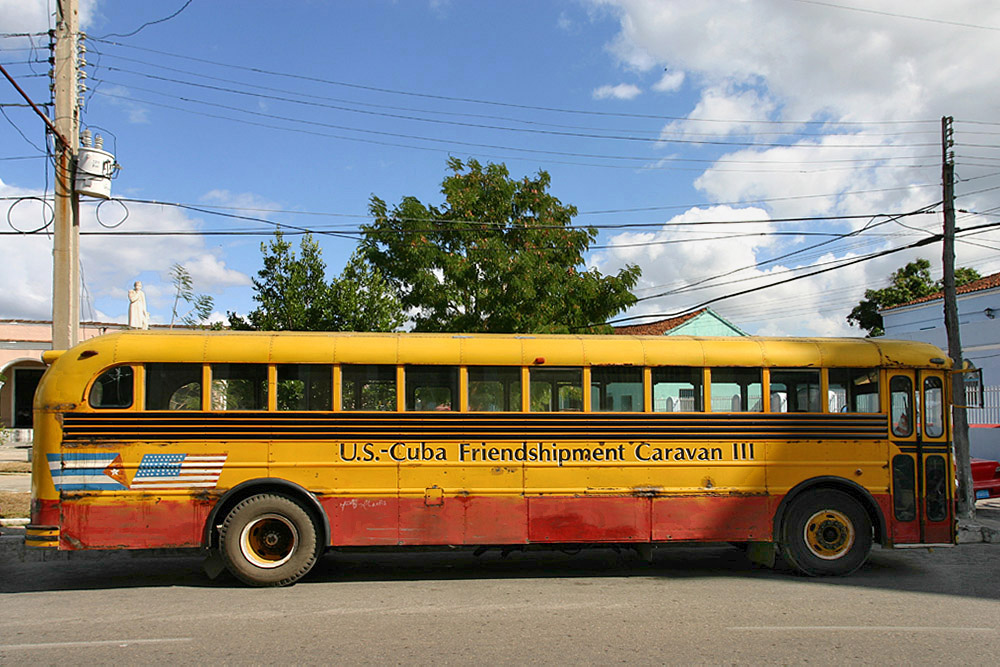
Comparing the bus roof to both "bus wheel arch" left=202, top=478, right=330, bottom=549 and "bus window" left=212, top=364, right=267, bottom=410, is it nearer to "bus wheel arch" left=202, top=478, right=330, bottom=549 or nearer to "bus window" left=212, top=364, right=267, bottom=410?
"bus window" left=212, top=364, right=267, bottom=410

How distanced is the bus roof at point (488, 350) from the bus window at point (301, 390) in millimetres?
93

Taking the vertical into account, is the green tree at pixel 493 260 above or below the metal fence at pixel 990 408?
above

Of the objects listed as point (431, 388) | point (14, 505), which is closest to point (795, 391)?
point (431, 388)

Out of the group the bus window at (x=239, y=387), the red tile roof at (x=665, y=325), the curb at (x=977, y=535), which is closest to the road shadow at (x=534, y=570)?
the curb at (x=977, y=535)

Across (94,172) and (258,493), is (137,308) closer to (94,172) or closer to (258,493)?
(94,172)

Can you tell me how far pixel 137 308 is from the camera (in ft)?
62.3

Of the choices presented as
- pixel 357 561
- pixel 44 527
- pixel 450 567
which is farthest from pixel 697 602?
pixel 44 527

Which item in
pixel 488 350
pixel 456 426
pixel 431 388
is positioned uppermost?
pixel 488 350

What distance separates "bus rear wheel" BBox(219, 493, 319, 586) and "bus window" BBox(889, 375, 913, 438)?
6.76 meters

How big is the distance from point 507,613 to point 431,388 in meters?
2.58

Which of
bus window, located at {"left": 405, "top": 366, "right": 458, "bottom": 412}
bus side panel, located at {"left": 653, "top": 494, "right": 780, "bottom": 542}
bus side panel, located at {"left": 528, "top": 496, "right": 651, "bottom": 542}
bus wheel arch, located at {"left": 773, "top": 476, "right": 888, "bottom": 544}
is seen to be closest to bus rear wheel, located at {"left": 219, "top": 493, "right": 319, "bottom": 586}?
bus window, located at {"left": 405, "top": 366, "right": 458, "bottom": 412}

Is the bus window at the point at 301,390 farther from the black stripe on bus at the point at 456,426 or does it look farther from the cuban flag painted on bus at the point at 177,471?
the cuban flag painted on bus at the point at 177,471

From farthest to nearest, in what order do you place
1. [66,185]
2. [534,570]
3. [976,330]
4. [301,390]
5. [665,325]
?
[665,325]
[976,330]
[66,185]
[534,570]
[301,390]

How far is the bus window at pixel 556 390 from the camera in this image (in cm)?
840
